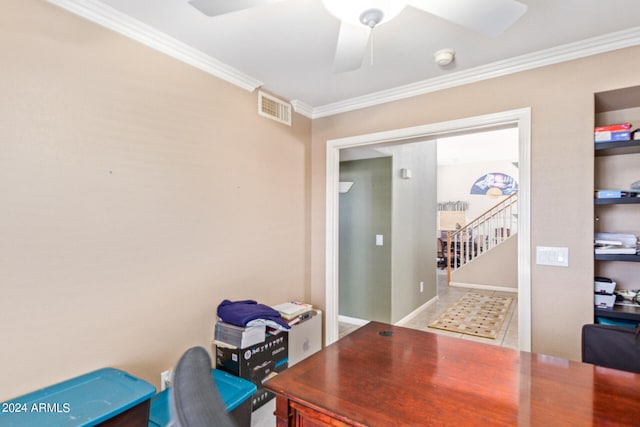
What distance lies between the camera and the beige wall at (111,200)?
57.3 inches

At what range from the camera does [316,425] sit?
104 centimetres

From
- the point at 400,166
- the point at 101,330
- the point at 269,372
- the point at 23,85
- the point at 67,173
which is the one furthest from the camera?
the point at 400,166

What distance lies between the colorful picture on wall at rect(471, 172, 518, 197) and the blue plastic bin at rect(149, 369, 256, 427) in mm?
8771

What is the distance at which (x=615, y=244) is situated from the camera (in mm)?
1984

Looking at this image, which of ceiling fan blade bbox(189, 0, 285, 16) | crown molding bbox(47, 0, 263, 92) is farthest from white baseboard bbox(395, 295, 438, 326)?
ceiling fan blade bbox(189, 0, 285, 16)

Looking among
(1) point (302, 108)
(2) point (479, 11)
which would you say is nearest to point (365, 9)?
(2) point (479, 11)

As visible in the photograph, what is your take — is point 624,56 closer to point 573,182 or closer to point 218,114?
point 573,182

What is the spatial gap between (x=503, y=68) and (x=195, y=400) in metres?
2.64

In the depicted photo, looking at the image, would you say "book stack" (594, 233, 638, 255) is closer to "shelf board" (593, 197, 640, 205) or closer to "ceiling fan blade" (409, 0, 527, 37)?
"shelf board" (593, 197, 640, 205)

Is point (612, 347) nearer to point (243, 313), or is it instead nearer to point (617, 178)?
point (617, 178)

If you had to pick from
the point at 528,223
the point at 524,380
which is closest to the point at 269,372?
the point at 524,380

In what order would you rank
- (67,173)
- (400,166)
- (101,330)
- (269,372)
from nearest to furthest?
(67,173)
(101,330)
(269,372)
(400,166)

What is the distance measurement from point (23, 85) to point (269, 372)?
212cm

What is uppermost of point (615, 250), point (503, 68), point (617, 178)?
point (503, 68)
